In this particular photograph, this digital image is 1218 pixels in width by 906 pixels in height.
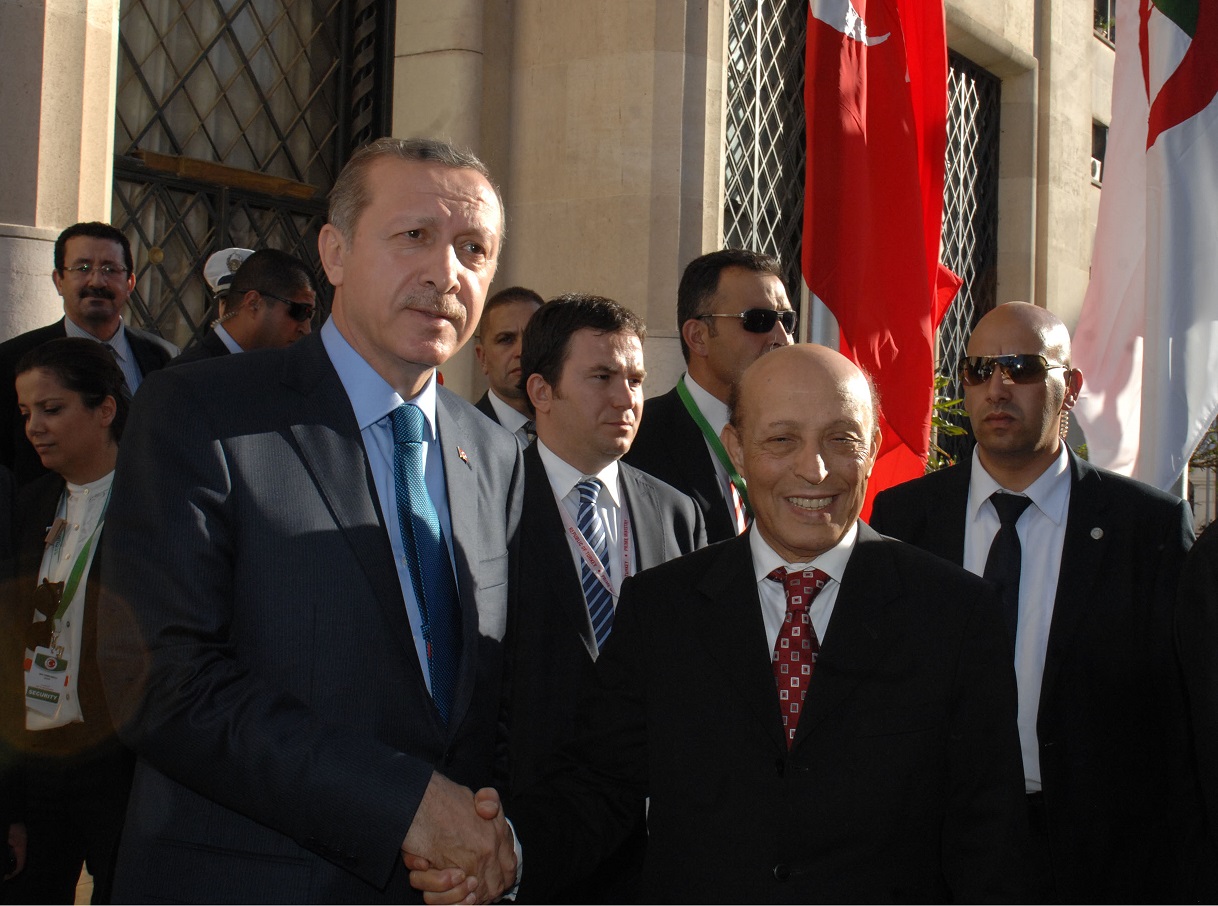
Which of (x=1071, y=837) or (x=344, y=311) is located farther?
(x=1071, y=837)

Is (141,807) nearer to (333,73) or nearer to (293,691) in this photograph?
(293,691)

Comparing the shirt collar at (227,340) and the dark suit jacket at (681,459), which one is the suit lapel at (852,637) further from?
the shirt collar at (227,340)

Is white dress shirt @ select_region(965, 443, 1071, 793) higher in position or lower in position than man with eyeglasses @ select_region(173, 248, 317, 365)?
lower

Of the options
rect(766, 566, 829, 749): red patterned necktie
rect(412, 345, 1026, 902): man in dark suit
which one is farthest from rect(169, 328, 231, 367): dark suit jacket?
rect(766, 566, 829, 749): red patterned necktie

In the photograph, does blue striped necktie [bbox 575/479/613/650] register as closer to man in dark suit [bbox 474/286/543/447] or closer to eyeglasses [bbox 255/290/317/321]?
man in dark suit [bbox 474/286/543/447]

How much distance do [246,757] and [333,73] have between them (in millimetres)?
5958

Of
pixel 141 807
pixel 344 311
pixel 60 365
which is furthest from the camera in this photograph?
pixel 60 365

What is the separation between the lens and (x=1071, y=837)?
3.40 meters

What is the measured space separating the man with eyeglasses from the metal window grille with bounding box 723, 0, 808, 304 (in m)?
3.59

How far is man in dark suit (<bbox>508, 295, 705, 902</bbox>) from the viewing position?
3266 millimetres

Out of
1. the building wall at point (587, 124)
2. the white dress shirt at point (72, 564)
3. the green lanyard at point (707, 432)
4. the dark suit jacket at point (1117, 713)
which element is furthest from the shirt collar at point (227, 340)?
the dark suit jacket at point (1117, 713)

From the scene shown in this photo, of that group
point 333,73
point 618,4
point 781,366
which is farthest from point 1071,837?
point 333,73

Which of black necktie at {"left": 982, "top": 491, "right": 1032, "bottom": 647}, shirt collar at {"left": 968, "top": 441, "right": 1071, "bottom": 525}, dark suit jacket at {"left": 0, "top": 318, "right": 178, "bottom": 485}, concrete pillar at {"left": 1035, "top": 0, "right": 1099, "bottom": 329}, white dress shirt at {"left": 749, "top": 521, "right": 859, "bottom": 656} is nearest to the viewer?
white dress shirt at {"left": 749, "top": 521, "right": 859, "bottom": 656}

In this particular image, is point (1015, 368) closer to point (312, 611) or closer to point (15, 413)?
point (312, 611)
